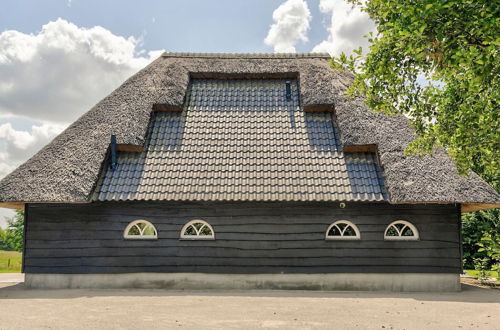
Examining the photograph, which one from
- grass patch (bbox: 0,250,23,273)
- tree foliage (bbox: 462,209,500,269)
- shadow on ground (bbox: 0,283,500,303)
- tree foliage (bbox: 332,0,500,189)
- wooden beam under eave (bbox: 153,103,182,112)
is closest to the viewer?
tree foliage (bbox: 332,0,500,189)

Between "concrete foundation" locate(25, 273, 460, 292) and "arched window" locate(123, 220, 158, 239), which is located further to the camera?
"arched window" locate(123, 220, 158, 239)

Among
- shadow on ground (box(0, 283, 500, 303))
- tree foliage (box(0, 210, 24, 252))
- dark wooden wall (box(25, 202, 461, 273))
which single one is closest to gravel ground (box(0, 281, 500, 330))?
shadow on ground (box(0, 283, 500, 303))

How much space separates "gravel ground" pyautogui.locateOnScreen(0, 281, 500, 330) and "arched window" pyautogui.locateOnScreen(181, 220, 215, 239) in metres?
1.52

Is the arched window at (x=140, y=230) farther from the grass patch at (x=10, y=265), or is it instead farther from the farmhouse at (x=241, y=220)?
the grass patch at (x=10, y=265)

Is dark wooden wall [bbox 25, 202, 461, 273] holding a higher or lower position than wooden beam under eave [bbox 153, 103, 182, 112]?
lower

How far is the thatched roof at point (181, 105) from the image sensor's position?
1070 cm

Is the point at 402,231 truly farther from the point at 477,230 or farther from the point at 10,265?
the point at 10,265

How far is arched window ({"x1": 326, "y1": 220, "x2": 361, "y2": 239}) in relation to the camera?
11281mm

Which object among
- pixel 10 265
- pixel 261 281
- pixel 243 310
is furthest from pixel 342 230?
pixel 10 265

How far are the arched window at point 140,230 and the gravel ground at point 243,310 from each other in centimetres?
148

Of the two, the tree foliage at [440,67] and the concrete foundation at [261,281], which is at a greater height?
the tree foliage at [440,67]

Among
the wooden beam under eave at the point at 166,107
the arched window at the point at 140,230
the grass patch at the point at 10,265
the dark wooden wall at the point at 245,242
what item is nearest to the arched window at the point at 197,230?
the dark wooden wall at the point at 245,242

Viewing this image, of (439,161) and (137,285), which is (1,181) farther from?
(439,161)

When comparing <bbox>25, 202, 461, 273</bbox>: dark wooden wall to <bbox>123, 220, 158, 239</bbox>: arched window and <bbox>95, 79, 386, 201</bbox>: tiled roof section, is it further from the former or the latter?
<bbox>95, 79, 386, 201</bbox>: tiled roof section
